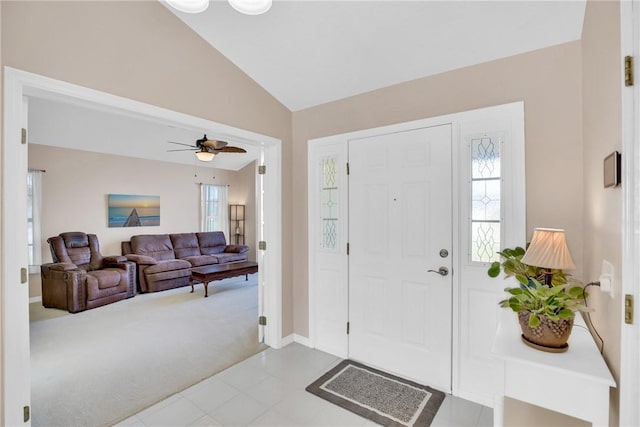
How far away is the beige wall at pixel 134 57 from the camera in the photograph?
1.71m

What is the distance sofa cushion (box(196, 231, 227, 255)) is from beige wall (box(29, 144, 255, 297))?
0.38 metres

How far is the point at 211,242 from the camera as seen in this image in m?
7.25

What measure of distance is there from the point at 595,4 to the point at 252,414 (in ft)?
10.3

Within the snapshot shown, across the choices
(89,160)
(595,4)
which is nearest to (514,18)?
(595,4)

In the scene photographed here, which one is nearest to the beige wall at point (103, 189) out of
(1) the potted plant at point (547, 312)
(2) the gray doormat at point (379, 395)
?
(2) the gray doormat at point (379, 395)

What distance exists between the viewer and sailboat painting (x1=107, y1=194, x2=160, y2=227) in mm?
Answer: 5898

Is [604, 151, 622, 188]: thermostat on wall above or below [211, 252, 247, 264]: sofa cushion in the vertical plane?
above

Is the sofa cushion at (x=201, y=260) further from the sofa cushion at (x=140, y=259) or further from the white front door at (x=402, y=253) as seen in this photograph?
the white front door at (x=402, y=253)

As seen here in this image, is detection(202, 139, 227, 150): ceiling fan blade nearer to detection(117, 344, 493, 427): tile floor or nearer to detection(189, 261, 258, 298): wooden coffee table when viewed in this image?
detection(189, 261, 258, 298): wooden coffee table

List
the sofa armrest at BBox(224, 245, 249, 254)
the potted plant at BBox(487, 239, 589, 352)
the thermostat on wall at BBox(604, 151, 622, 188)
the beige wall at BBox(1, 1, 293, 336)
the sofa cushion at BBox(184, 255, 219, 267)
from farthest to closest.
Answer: the sofa armrest at BBox(224, 245, 249, 254) → the sofa cushion at BBox(184, 255, 219, 267) → the beige wall at BBox(1, 1, 293, 336) → the potted plant at BBox(487, 239, 589, 352) → the thermostat on wall at BBox(604, 151, 622, 188)

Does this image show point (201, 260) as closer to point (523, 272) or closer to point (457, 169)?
point (457, 169)

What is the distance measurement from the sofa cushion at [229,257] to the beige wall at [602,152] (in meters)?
6.23

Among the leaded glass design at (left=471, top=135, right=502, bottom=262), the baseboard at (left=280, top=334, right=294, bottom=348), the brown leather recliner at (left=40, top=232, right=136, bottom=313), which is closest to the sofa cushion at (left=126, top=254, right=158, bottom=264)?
the brown leather recliner at (left=40, top=232, right=136, bottom=313)

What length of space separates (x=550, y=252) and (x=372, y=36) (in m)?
1.83
